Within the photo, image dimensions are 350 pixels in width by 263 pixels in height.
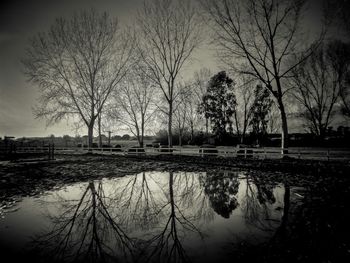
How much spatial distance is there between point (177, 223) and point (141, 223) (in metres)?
0.89

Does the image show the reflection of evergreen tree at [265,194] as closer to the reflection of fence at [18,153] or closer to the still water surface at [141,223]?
the still water surface at [141,223]

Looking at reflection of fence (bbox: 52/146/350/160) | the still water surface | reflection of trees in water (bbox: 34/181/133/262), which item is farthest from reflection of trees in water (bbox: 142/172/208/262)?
reflection of fence (bbox: 52/146/350/160)

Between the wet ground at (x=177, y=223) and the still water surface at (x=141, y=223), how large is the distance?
0.02 meters

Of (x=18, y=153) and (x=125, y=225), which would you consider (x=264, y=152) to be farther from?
(x=18, y=153)

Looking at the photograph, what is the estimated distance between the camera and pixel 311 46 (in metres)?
17.1

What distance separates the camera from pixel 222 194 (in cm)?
782

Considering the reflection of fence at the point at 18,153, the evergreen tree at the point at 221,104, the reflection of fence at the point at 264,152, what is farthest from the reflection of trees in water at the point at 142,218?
the evergreen tree at the point at 221,104

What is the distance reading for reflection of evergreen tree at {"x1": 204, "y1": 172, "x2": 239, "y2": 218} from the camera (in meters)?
6.18

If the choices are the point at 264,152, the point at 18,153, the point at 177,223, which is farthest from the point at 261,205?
the point at 18,153

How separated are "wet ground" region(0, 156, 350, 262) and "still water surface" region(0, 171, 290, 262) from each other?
19mm

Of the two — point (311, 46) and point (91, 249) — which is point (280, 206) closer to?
point (91, 249)

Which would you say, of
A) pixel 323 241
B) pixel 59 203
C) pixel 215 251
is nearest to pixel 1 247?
pixel 59 203

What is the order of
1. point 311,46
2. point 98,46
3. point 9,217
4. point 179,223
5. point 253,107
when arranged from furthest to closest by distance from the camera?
point 253,107 → point 98,46 → point 311,46 → point 9,217 → point 179,223

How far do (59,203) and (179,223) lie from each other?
4142mm
